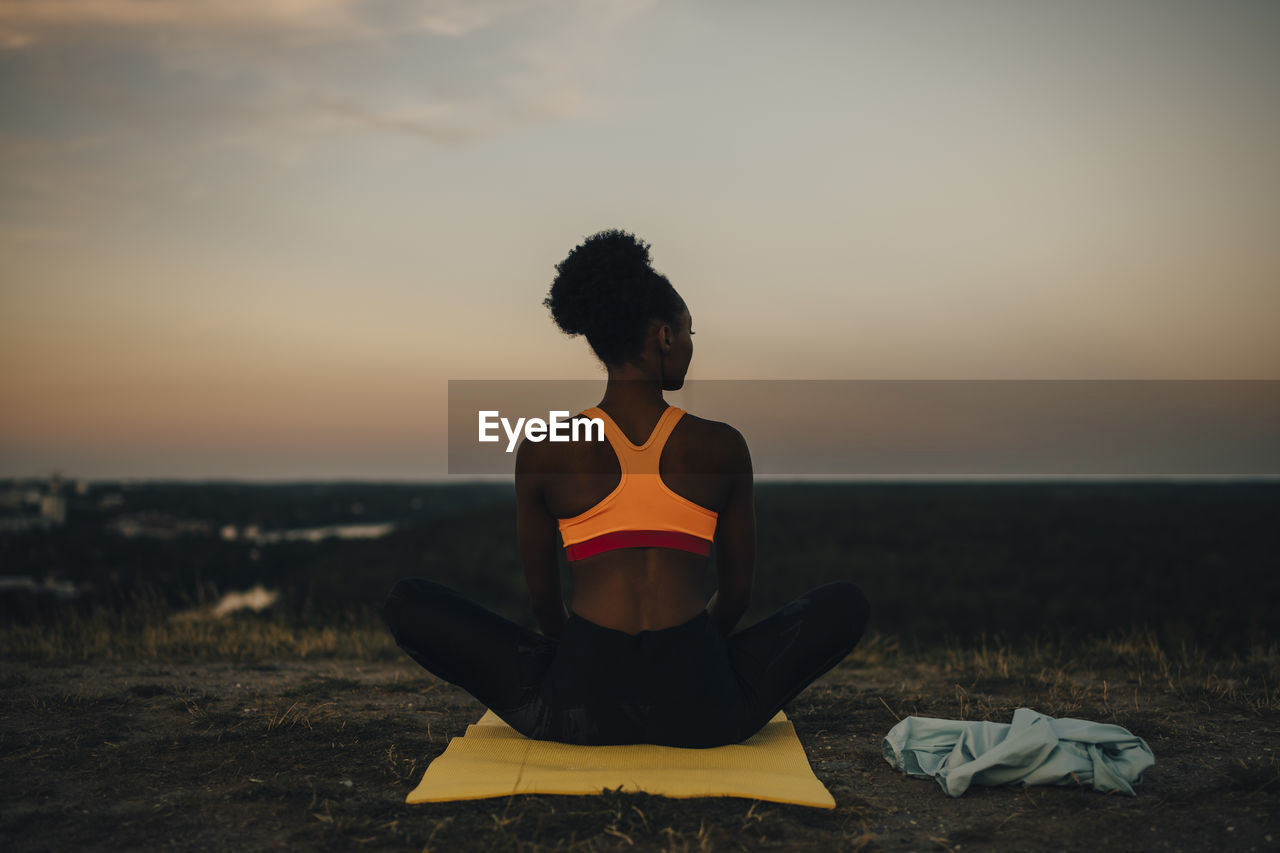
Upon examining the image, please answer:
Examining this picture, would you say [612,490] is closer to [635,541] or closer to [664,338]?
[635,541]

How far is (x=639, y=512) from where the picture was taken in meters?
3.24

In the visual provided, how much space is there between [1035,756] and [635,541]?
169cm

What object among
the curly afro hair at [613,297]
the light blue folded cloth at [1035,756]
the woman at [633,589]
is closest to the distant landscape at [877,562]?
the woman at [633,589]

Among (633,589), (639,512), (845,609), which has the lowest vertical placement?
(845,609)

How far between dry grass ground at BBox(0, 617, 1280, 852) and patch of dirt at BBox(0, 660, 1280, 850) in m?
0.01

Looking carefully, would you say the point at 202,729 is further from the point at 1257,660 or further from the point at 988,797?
the point at 1257,660

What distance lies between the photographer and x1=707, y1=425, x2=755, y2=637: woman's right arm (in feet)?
11.2

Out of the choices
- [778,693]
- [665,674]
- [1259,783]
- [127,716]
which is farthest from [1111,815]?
[127,716]

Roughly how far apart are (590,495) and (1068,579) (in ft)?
91.3

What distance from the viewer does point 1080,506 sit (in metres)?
49.7

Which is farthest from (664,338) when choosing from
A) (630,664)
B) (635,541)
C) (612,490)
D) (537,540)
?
(630,664)

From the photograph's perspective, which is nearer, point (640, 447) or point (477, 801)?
point (477, 801)

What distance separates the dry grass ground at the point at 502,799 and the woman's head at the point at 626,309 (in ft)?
5.25

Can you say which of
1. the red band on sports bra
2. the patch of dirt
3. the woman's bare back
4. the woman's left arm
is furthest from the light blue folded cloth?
the woman's left arm
